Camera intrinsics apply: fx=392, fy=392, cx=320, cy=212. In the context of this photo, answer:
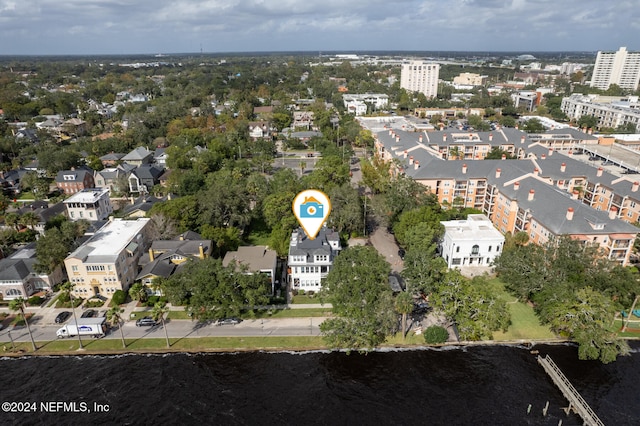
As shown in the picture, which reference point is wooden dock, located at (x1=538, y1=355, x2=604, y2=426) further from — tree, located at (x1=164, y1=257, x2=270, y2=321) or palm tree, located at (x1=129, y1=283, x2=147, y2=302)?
palm tree, located at (x1=129, y1=283, x2=147, y2=302)

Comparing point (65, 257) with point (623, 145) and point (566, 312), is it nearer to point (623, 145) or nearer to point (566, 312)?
point (566, 312)

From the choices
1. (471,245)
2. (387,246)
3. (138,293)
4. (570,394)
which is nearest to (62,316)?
(138,293)

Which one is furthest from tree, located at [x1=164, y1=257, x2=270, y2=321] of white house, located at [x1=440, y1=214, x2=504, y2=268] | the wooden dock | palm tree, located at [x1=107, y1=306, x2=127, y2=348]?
the wooden dock

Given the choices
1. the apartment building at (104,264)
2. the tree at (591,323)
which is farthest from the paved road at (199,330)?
the tree at (591,323)

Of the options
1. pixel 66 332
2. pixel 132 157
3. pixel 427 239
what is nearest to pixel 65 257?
pixel 66 332

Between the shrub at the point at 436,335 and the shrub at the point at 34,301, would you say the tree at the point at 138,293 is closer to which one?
the shrub at the point at 34,301

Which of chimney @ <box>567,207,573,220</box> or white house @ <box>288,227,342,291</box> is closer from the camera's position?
white house @ <box>288,227,342,291</box>
